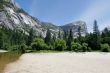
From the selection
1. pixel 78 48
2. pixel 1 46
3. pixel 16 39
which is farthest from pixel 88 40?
pixel 16 39

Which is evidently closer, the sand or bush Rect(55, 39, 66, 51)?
the sand

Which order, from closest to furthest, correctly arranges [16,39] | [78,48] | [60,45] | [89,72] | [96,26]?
[89,72]
[78,48]
[60,45]
[96,26]
[16,39]

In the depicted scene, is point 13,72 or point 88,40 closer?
point 13,72

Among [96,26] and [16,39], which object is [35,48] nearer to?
[96,26]

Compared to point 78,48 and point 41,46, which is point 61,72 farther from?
point 41,46

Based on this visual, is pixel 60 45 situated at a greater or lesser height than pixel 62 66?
greater

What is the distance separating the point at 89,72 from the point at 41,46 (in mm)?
106401

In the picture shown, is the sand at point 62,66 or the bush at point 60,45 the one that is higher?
the bush at point 60,45

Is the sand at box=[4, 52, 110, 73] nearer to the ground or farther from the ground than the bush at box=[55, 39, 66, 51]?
nearer to the ground

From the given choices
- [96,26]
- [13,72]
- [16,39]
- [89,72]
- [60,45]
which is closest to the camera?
[89,72]

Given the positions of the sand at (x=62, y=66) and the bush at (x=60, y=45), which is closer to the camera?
the sand at (x=62, y=66)

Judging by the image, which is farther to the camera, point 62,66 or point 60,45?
point 60,45

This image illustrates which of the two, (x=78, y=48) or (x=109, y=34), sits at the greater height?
(x=109, y=34)

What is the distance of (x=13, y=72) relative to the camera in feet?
76.7
